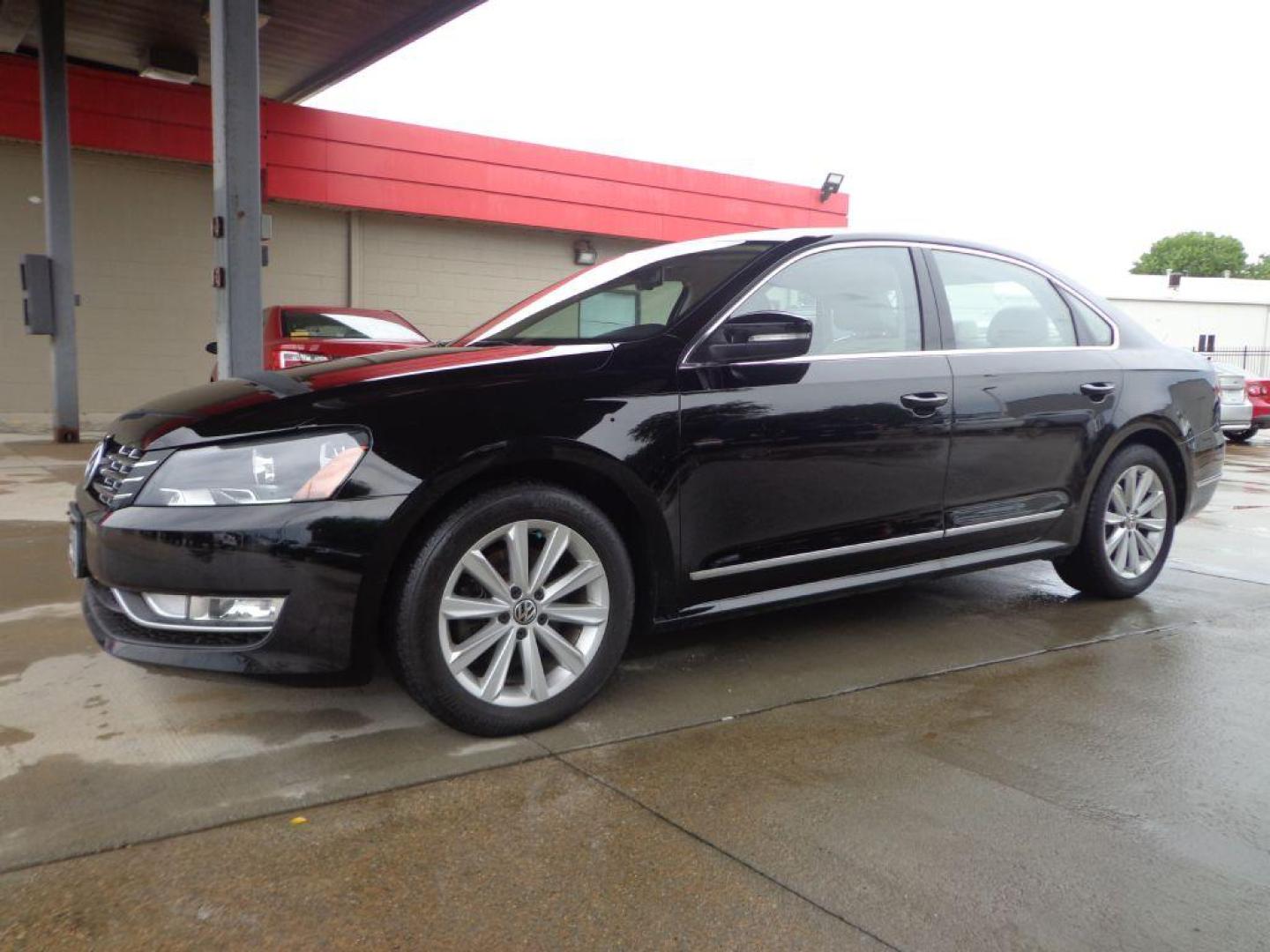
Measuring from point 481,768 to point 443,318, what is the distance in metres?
13.0

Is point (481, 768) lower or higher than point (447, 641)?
lower

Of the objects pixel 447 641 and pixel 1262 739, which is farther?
pixel 1262 739

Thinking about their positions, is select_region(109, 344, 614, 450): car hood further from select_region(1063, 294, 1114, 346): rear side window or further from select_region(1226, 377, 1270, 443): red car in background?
select_region(1226, 377, 1270, 443): red car in background

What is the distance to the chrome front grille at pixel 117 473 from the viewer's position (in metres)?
2.71

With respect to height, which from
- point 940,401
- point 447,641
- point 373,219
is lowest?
point 447,641

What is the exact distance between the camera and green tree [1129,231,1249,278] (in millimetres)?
84188

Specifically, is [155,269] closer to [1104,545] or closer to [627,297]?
[627,297]

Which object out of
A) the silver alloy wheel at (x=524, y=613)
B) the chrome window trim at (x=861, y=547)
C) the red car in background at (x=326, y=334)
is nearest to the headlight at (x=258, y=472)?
the silver alloy wheel at (x=524, y=613)

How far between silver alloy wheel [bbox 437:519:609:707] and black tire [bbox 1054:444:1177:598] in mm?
2560

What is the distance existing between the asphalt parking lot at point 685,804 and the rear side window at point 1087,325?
4.43ft

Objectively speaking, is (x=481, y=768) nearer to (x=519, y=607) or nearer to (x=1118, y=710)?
(x=519, y=607)

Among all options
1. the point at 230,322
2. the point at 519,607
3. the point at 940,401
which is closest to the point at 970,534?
the point at 940,401

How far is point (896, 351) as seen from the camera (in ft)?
12.2

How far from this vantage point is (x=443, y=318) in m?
15.1
